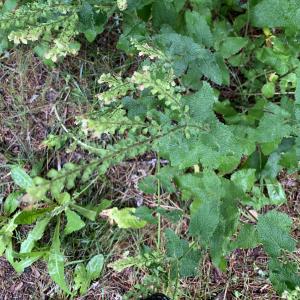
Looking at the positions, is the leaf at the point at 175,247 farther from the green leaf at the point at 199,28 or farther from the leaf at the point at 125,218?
the green leaf at the point at 199,28

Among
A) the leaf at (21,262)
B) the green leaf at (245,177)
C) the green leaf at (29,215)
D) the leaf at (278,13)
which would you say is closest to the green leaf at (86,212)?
the green leaf at (29,215)

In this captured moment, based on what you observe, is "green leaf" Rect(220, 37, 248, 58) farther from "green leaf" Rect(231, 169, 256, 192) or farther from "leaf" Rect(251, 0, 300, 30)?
"green leaf" Rect(231, 169, 256, 192)

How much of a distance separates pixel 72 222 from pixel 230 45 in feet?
5.01

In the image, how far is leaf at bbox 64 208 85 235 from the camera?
3.22 m

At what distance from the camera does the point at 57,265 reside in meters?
3.27

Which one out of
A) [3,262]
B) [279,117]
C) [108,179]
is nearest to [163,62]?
[279,117]

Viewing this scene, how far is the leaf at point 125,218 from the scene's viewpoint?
323cm

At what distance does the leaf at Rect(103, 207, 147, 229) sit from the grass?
0.08m

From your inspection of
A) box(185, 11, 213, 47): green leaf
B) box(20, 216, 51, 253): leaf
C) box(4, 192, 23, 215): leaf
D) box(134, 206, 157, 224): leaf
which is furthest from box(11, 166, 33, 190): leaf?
box(185, 11, 213, 47): green leaf

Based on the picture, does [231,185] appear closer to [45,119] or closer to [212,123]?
[212,123]

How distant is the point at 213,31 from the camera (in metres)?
2.74

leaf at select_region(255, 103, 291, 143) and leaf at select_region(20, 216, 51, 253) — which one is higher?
leaf at select_region(255, 103, 291, 143)

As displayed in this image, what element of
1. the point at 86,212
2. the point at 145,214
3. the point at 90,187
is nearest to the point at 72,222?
the point at 86,212

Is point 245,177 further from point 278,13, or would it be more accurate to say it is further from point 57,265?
point 57,265
